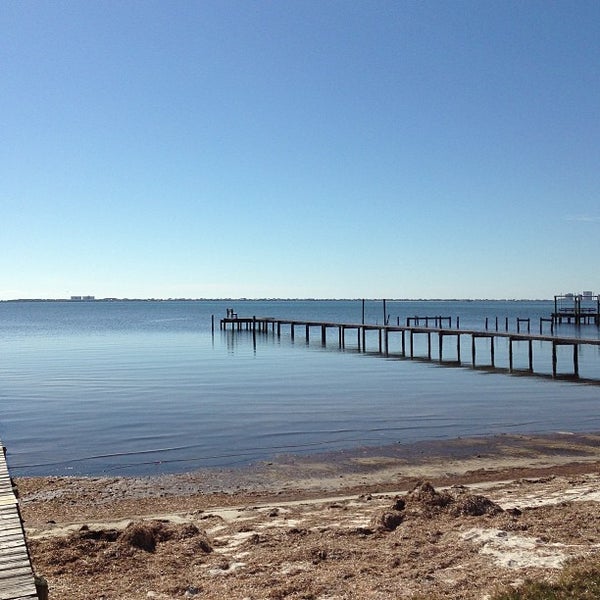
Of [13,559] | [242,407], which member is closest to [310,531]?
[13,559]

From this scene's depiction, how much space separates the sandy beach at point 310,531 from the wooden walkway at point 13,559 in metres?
1.05

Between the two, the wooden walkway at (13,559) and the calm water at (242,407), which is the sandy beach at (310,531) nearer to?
the wooden walkway at (13,559)

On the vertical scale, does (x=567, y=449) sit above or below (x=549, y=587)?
below

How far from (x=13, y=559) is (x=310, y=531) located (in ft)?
Result: 14.8

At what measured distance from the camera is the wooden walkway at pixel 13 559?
474 cm

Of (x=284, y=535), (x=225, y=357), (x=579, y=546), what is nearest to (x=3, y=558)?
(x=284, y=535)

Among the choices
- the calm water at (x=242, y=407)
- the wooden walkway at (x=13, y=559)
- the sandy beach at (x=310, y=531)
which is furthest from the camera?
the calm water at (x=242, y=407)

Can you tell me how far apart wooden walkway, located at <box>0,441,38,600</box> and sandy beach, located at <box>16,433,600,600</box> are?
1.05 metres

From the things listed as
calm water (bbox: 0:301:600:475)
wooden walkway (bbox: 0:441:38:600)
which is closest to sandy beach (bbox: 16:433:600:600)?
wooden walkway (bbox: 0:441:38:600)

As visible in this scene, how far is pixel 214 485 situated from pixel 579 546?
7.53 meters

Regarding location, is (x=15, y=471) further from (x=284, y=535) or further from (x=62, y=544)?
(x=284, y=535)

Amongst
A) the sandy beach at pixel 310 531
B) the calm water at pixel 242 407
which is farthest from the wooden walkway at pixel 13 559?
the calm water at pixel 242 407

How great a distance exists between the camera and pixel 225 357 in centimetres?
Result: 4353

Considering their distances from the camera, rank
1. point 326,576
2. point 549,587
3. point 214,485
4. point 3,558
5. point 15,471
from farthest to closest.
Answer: point 15,471
point 214,485
point 326,576
point 549,587
point 3,558
